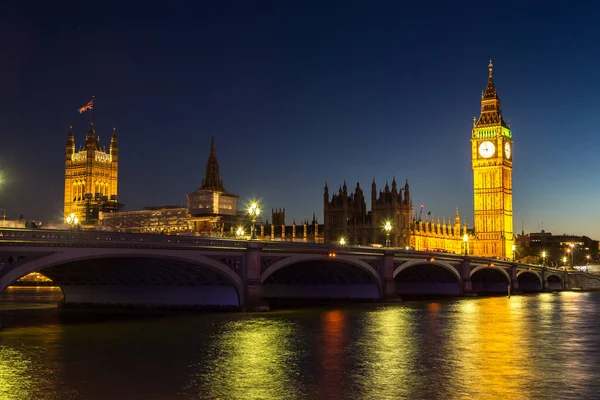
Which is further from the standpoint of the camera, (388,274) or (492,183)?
(492,183)

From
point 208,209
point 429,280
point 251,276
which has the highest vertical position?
point 208,209

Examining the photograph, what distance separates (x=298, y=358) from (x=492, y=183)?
164965 mm

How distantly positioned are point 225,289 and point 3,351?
28468 millimetres

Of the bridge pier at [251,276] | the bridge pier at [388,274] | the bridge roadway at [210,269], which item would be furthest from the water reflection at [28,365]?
the bridge pier at [388,274]

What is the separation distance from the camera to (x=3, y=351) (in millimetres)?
36750

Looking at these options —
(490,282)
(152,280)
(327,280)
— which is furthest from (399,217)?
(152,280)

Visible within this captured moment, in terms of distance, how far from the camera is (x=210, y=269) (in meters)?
58.2

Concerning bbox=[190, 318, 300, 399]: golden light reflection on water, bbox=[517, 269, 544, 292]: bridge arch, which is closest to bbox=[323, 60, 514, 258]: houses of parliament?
bbox=[517, 269, 544, 292]: bridge arch

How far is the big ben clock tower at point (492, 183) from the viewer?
188250 millimetres

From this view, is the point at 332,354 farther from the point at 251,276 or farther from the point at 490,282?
the point at 490,282

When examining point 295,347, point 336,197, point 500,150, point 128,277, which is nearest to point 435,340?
point 295,347

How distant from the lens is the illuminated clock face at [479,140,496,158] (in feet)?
633

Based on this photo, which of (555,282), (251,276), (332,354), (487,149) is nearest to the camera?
(332,354)

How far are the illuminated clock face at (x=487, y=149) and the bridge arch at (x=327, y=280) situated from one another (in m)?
113
